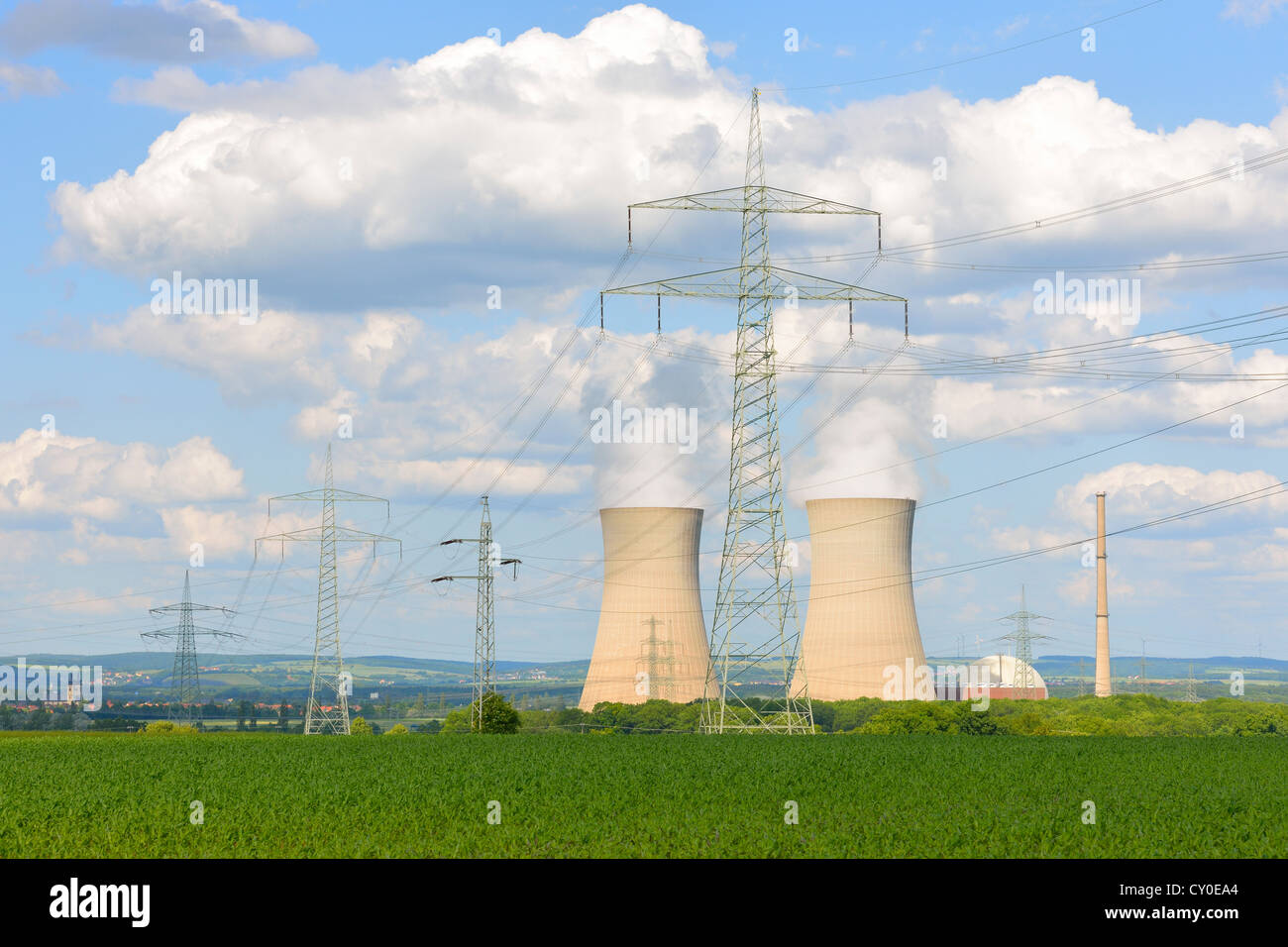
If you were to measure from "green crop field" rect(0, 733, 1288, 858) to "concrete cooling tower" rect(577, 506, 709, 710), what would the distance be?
21985 mm

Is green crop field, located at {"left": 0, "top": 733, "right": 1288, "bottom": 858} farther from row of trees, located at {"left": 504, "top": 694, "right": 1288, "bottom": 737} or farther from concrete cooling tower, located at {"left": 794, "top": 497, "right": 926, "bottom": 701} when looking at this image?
concrete cooling tower, located at {"left": 794, "top": 497, "right": 926, "bottom": 701}

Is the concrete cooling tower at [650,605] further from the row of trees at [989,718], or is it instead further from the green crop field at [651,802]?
the green crop field at [651,802]

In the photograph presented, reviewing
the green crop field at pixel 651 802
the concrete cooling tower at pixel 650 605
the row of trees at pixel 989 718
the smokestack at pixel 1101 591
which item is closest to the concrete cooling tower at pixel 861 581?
the row of trees at pixel 989 718

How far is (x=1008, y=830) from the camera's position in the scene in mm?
15867

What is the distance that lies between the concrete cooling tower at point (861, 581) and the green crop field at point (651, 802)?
1929 cm

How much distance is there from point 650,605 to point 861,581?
823 centimetres

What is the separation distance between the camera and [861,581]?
48.3 meters

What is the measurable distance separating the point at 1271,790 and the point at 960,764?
223 inches

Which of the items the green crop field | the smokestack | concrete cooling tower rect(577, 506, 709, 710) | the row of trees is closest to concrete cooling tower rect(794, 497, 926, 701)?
the row of trees

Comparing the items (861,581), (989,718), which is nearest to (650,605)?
(861,581)

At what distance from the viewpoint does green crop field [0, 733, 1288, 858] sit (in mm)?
15312

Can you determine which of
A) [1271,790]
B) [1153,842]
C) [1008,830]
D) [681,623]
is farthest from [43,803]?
[681,623]

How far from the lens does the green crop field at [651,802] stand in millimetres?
15312
